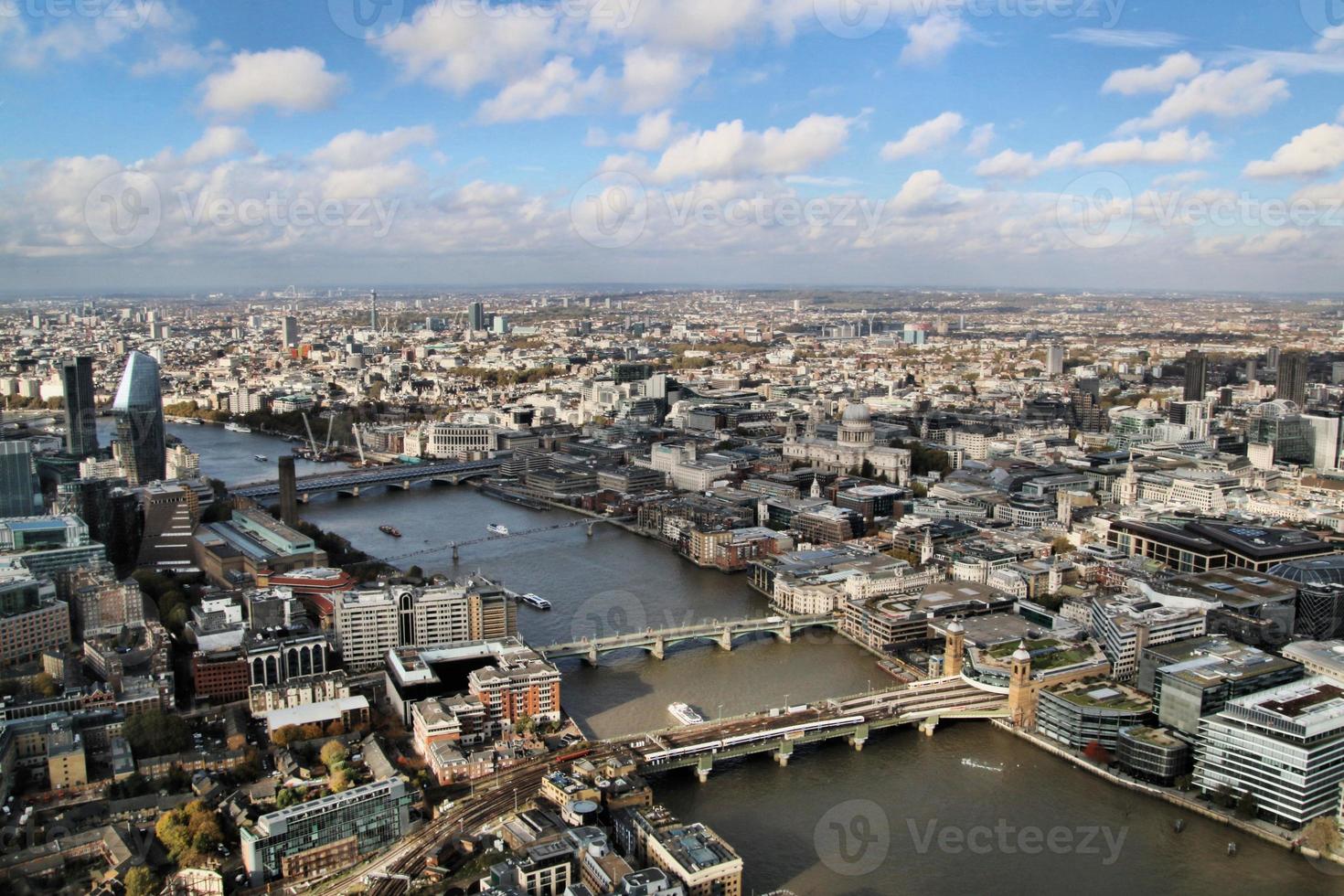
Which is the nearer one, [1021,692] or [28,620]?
[1021,692]

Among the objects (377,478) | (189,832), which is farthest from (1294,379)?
(189,832)

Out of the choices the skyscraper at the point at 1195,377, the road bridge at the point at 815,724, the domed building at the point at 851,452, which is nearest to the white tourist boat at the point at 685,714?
the road bridge at the point at 815,724

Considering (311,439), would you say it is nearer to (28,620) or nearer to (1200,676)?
(28,620)

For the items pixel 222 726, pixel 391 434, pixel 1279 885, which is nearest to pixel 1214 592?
pixel 1279 885

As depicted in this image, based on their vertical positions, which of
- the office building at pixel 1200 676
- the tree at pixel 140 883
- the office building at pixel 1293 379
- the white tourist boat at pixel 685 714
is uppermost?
the office building at pixel 1293 379

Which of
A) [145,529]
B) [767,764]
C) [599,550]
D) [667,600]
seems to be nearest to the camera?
[767,764]

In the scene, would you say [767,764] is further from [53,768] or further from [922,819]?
[53,768]

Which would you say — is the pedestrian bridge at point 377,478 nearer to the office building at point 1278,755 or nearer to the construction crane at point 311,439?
the construction crane at point 311,439
